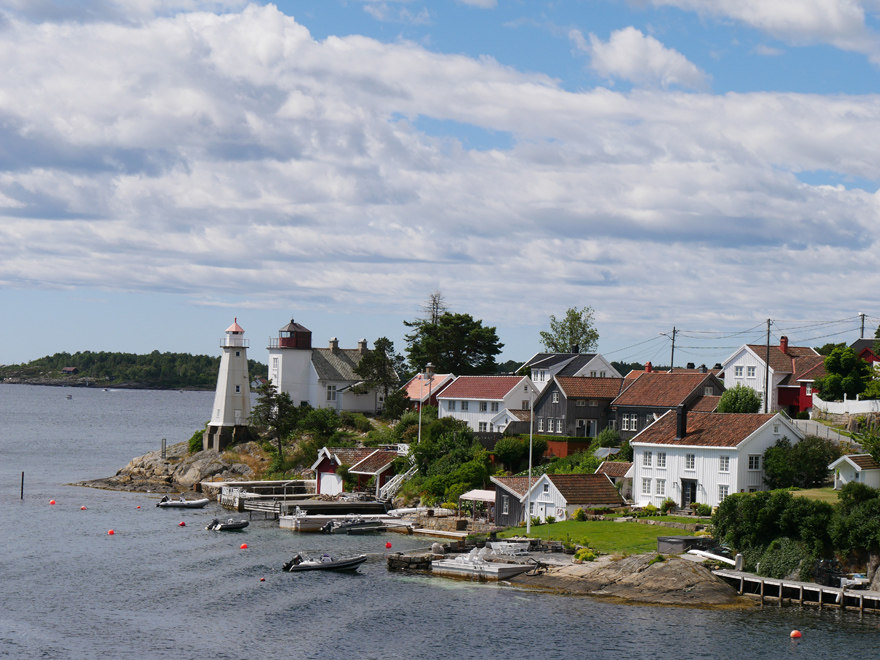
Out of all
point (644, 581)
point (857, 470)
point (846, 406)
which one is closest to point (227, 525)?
point (644, 581)

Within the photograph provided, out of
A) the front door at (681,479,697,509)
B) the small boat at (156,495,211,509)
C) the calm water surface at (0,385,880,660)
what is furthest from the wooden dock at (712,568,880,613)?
the small boat at (156,495,211,509)

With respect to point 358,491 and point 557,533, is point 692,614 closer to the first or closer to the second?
point 557,533

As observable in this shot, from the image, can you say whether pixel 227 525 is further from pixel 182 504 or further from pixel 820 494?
pixel 820 494

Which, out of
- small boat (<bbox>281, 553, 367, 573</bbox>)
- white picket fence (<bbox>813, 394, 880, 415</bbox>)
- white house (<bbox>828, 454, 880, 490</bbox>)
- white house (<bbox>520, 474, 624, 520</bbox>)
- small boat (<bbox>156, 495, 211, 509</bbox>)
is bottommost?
small boat (<bbox>281, 553, 367, 573</bbox>)

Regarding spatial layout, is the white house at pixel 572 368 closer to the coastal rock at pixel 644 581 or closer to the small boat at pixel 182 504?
the small boat at pixel 182 504

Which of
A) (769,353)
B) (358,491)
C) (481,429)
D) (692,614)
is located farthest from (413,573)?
(769,353)

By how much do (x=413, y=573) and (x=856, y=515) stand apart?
25.6 meters

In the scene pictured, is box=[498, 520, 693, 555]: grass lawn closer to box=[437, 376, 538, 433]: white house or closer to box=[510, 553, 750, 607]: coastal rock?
box=[510, 553, 750, 607]: coastal rock

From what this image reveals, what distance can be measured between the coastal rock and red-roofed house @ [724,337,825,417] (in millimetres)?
42310

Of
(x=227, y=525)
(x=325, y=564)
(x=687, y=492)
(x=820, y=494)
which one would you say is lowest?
(x=325, y=564)

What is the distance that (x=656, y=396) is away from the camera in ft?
276

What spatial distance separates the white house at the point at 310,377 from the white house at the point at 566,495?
4974 cm

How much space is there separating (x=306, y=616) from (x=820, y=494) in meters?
33.2

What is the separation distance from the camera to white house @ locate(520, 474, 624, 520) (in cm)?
6681
